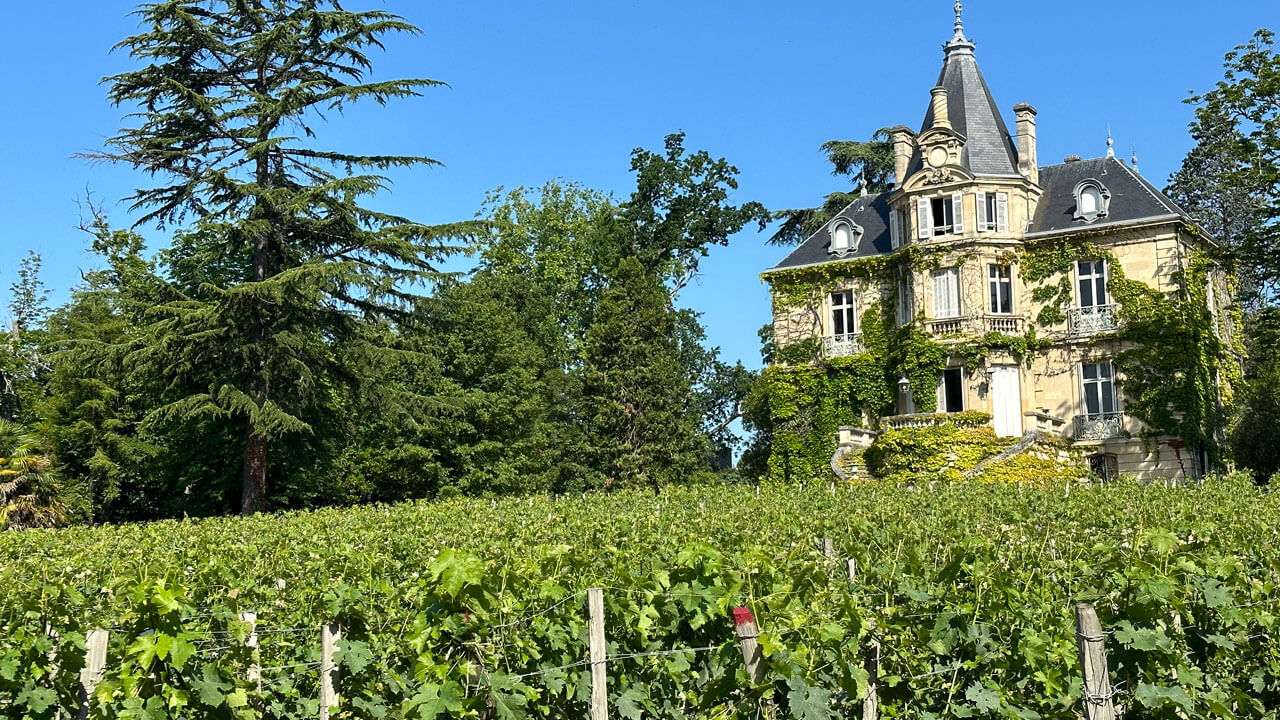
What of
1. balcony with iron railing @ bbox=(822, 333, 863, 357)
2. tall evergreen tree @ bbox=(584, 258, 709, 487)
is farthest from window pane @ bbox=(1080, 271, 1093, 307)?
tall evergreen tree @ bbox=(584, 258, 709, 487)

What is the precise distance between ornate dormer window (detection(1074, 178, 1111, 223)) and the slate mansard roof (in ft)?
0.45

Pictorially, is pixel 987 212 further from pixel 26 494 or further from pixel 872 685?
pixel 872 685

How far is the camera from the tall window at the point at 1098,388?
3309cm

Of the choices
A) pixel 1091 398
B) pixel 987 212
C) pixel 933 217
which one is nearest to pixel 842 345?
pixel 933 217

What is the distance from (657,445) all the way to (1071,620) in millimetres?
35478

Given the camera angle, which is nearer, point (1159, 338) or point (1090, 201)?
point (1159, 338)

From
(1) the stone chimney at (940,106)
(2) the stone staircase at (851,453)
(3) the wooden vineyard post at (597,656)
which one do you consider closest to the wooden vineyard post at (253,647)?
(3) the wooden vineyard post at (597,656)

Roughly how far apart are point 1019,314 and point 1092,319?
190 centimetres

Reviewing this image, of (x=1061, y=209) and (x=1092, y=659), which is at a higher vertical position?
(x=1061, y=209)

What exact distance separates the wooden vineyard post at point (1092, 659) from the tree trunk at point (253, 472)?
26.3 m

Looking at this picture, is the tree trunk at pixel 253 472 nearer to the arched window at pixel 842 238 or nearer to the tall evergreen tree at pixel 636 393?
the tall evergreen tree at pixel 636 393

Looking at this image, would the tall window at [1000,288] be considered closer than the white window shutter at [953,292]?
No

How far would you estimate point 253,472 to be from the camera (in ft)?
97.7

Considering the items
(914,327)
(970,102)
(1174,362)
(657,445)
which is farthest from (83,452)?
(1174,362)
